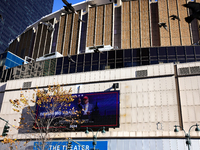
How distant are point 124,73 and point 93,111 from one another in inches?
303

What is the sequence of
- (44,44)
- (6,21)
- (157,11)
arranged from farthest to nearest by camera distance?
(6,21)
(44,44)
(157,11)

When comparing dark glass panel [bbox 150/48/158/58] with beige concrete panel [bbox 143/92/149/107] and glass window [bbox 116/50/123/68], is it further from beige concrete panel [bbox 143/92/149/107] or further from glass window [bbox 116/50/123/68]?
beige concrete panel [bbox 143/92/149/107]

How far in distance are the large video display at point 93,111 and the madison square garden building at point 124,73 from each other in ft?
0.48

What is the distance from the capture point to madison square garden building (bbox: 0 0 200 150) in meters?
30.3

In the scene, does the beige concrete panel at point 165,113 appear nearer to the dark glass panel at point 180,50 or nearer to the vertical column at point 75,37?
the dark glass panel at point 180,50

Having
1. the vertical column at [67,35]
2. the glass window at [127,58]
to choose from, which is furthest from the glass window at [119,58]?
the vertical column at [67,35]

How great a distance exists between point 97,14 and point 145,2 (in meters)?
12.3

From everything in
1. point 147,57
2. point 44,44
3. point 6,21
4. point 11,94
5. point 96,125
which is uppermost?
point 6,21

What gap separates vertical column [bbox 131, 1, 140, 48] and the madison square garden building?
1.8 inches

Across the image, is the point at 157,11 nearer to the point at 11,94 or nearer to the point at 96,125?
the point at 96,125

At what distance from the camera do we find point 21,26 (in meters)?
193

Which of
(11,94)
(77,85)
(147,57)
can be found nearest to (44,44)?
(11,94)

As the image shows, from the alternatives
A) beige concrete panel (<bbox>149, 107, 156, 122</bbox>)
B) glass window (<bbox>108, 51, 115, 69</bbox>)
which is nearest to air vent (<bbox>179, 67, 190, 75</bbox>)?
beige concrete panel (<bbox>149, 107, 156, 122</bbox>)

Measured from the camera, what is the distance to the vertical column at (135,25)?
5197 cm
